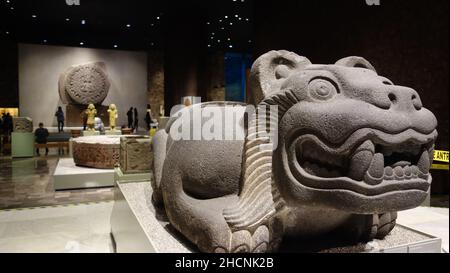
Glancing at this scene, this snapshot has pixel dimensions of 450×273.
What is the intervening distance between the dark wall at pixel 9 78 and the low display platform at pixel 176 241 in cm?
856

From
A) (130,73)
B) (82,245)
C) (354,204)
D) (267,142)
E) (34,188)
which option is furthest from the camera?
(130,73)

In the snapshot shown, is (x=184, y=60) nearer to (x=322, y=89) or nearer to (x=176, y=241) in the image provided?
(x=176, y=241)

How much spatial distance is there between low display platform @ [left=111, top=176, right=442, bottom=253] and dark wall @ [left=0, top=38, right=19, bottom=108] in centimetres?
856

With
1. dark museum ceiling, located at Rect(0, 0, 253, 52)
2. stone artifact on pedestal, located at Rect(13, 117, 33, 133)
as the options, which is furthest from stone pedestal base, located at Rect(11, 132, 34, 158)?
dark museum ceiling, located at Rect(0, 0, 253, 52)

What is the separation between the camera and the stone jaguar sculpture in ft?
5.07

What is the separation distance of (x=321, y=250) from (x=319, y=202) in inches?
19.1

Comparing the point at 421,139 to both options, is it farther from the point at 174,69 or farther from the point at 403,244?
the point at 174,69

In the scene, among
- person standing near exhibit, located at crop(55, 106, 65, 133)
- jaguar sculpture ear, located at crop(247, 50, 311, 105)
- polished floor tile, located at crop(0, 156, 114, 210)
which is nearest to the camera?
jaguar sculpture ear, located at crop(247, 50, 311, 105)

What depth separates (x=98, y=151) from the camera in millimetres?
6207

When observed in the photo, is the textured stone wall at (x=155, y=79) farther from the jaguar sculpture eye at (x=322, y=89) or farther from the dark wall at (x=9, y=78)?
the jaguar sculpture eye at (x=322, y=89)

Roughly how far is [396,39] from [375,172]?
4.19 metres

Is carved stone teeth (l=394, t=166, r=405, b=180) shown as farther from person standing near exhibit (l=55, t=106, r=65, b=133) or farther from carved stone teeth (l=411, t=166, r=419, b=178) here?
person standing near exhibit (l=55, t=106, r=65, b=133)

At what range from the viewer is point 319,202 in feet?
5.34

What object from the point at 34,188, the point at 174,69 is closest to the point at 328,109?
the point at 34,188
